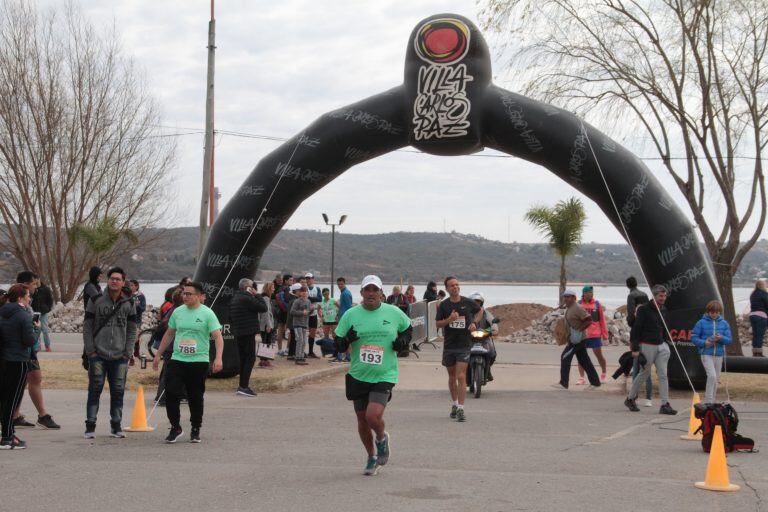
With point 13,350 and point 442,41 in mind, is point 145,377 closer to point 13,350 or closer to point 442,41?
point 13,350

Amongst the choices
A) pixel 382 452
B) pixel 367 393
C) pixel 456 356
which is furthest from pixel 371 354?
pixel 456 356

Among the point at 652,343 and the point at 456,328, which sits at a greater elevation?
the point at 456,328

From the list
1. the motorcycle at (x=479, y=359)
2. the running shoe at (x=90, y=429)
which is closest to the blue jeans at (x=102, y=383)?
the running shoe at (x=90, y=429)

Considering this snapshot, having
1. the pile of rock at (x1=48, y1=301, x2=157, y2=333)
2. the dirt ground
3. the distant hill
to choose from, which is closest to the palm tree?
the dirt ground

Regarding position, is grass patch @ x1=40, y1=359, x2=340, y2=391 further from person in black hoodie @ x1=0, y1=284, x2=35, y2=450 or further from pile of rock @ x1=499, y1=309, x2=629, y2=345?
pile of rock @ x1=499, y1=309, x2=629, y2=345

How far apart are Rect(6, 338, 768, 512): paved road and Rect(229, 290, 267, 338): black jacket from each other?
1.54 metres

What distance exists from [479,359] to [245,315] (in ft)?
12.4

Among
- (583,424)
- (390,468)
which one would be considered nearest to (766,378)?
(583,424)

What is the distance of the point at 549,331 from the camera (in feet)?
102

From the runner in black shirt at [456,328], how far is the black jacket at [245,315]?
11.7 ft

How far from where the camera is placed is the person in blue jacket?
504 inches

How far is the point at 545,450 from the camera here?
10031 millimetres

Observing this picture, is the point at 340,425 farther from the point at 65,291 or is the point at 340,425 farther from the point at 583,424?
the point at 65,291

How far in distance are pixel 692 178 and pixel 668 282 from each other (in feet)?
26.5
